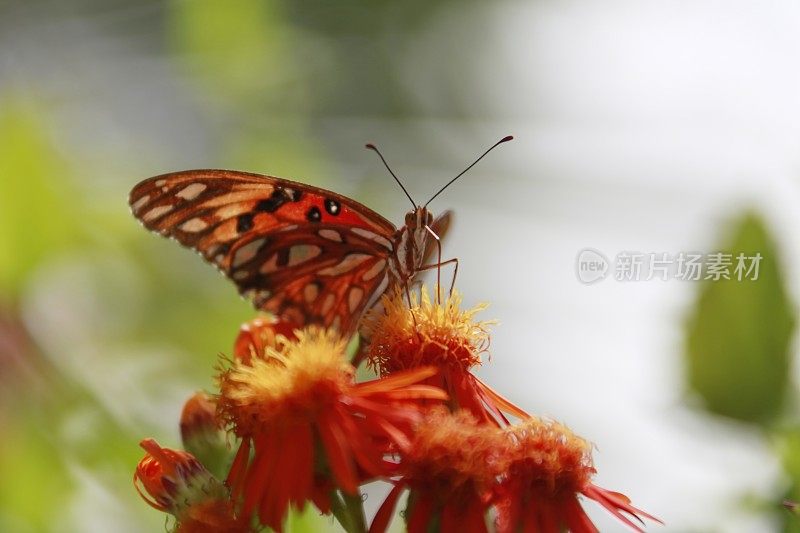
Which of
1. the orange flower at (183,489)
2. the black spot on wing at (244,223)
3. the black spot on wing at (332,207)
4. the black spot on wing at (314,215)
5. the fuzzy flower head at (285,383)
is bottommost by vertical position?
the orange flower at (183,489)

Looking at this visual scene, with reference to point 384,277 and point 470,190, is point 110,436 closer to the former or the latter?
point 384,277

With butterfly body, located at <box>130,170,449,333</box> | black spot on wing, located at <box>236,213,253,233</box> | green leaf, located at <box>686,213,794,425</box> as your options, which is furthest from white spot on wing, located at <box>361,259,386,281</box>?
green leaf, located at <box>686,213,794,425</box>

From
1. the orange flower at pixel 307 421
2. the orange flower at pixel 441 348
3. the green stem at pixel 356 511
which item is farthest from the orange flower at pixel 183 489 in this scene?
the orange flower at pixel 441 348

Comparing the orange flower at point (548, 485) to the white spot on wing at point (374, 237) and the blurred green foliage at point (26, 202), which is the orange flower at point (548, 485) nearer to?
the white spot on wing at point (374, 237)

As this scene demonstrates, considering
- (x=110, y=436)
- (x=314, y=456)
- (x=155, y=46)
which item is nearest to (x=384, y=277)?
(x=314, y=456)

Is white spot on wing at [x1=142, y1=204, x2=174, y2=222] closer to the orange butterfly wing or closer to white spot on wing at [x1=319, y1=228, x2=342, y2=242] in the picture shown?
the orange butterfly wing

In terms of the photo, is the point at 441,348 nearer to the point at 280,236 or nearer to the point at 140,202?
the point at 280,236

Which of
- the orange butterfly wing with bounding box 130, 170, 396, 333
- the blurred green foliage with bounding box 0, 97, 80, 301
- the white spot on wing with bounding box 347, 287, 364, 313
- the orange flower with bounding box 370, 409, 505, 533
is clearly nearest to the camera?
the orange flower with bounding box 370, 409, 505, 533
